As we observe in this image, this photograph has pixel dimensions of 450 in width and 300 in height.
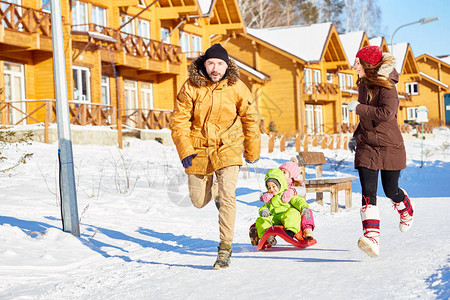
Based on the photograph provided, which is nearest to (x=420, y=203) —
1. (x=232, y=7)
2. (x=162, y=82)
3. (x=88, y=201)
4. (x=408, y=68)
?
(x=88, y=201)

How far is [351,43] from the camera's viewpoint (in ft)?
161

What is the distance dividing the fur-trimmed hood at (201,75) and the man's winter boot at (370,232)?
152 centimetres

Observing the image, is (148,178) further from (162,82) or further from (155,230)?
(162,82)

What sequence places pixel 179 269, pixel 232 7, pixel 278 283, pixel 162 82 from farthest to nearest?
pixel 232 7
pixel 162 82
pixel 179 269
pixel 278 283

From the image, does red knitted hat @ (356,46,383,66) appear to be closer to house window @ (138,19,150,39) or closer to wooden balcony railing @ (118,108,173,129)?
wooden balcony railing @ (118,108,173,129)

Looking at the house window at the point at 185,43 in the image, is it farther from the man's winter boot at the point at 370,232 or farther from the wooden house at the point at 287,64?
the man's winter boot at the point at 370,232

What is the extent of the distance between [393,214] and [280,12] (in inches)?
2244

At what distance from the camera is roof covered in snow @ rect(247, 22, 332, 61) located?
130 ft

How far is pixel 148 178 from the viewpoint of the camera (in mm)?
12570

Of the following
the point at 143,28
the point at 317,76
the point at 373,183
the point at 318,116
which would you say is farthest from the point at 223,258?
the point at 318,116

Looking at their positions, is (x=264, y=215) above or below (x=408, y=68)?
below

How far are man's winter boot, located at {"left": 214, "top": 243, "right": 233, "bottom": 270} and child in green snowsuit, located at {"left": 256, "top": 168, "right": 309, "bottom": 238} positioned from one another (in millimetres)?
874

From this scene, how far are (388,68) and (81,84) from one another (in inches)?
776

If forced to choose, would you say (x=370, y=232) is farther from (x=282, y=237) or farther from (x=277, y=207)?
(x=277, y=207)
